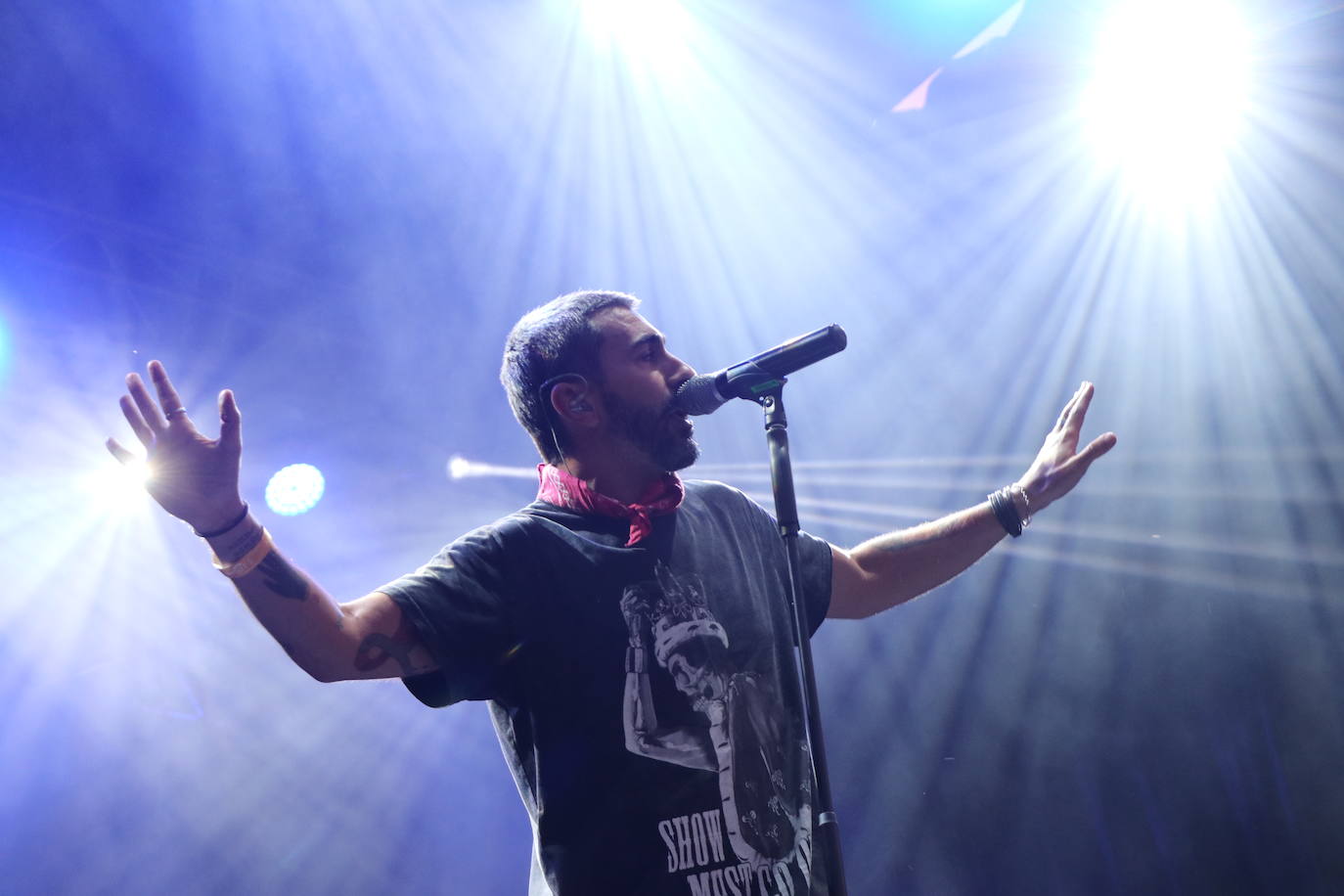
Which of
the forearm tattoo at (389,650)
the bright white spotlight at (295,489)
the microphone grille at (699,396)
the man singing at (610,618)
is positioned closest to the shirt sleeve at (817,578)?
the man singing at (610,618)

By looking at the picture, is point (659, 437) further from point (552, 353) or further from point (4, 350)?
point (4, 350)

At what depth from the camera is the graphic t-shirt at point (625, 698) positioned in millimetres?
1482

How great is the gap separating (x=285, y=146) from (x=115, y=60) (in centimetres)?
81

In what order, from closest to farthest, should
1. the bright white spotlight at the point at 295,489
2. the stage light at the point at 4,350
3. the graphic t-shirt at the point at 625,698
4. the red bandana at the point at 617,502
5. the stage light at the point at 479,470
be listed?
1. the graphic t-shirt at the point at 625,698
2. the red bandana at the point at 617,502
3. the stage light at the point at 4,350
4. the bright white spotlight at the point at 295,489
5. the stage light at the point at 479,470

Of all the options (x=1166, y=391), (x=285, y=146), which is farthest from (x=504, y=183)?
(x=1166, y=391)

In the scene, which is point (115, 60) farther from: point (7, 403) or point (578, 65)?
point (578, 65)

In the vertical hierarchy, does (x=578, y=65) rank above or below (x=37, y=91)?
above

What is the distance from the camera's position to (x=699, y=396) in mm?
1687

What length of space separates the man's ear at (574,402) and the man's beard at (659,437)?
105mm

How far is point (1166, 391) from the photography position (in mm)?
4262

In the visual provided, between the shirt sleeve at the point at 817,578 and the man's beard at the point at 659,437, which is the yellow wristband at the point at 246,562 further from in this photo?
the shirt sleeve at the point at 817,578

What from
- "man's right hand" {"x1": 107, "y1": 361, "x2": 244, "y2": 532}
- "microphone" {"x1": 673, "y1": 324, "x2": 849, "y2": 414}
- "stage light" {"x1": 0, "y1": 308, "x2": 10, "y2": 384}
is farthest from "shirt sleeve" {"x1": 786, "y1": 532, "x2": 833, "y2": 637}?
"stage light" {"x1": 0, "y1": 308, "x2": 10, "y2": 384}

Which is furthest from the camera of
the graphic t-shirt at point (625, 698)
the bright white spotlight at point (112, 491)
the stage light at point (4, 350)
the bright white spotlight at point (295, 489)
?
the bright white spotlight at point (295, 489)

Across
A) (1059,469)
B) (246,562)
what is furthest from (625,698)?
(1059,469)
